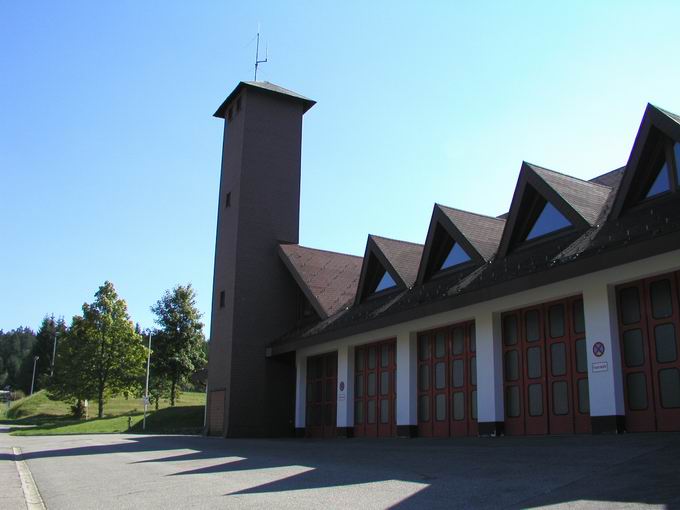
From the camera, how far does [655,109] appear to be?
44.0 feet

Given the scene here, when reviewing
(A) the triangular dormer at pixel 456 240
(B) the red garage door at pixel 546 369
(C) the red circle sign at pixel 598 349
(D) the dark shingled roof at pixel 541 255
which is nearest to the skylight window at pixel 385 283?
(D) the dark shingled roof at pixel 541 255

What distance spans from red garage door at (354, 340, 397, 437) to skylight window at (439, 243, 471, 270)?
10.5 ft

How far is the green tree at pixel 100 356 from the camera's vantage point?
4450cm

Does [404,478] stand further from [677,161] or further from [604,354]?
[677,161]

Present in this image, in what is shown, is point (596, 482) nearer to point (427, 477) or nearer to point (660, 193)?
point (427, 477)

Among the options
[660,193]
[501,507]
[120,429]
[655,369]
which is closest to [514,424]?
[655,369]

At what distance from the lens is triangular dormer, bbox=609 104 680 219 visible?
43.4 ft

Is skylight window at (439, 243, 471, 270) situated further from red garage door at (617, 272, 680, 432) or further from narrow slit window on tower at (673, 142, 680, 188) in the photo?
narrow slit window on tower at (673, 142, 680, 188)

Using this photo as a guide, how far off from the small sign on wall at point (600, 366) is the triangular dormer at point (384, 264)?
343 inches

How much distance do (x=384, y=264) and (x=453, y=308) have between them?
20.0ft

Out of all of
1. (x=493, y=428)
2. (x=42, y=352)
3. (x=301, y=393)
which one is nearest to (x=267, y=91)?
(x=301, y=393)

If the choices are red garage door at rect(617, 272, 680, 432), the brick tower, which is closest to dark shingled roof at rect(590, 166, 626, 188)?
red garage door at rect(617, 272, 680, 432)

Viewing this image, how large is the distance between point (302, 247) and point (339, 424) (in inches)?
316

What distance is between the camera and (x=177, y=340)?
52.5m
